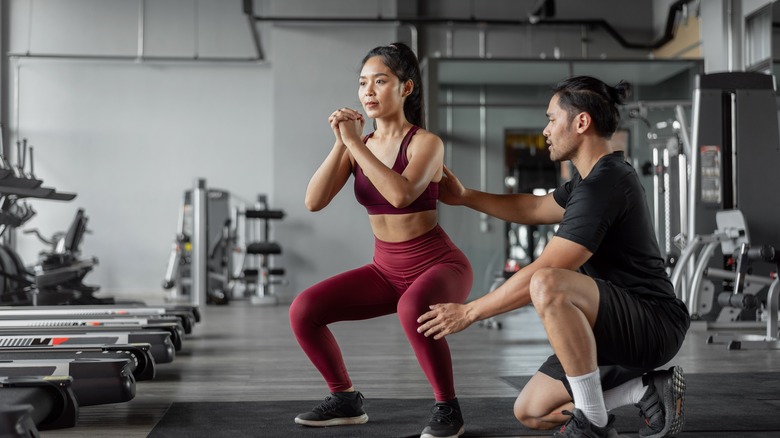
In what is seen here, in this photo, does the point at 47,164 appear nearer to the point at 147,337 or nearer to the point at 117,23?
the point at 117,23

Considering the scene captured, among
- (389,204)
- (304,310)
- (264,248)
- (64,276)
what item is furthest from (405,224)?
(264,248)

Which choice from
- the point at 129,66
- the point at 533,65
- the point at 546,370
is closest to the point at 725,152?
the point at 533,65

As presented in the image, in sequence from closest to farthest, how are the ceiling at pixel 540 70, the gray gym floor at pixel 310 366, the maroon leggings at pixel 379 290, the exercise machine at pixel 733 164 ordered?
the maroon leggings at pixel 379 290
the gray gym floor at pixel 310 366
the exercise machine at pixel 733 164
the ceiling at pixel 540 70

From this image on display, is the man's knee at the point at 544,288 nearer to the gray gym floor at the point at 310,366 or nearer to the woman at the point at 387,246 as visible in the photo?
the woman at the point at 387,246

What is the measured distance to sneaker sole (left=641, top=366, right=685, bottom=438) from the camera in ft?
6.88

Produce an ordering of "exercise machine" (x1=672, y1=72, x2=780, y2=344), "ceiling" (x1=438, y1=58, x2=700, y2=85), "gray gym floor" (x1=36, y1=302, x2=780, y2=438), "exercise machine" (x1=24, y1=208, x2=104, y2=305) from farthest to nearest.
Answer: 1. "ceiling" (x1=438, y1=58, x2=700, y2=85)
2. "exercise machine" (x1=24, y1=208, x2=104, y2=305)
3. "exercise machine" (x1=672, y1=72, x2=780, y2=344)
4. "gray gym floor" (x1=36, y1=302, x2=780, y2=438)

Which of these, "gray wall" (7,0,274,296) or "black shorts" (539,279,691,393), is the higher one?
"gray wall" (7,0,274,296)

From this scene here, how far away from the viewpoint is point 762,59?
789cm

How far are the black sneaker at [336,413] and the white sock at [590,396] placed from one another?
0.75 metres

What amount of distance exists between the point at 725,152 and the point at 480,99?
3.14 m

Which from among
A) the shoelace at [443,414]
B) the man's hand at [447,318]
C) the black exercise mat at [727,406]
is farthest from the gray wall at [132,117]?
the man's hand at [447,318]

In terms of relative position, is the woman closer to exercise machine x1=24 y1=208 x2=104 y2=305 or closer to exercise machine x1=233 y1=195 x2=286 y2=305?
exercise machine x1=24 y1=208 x2=104 y2=305

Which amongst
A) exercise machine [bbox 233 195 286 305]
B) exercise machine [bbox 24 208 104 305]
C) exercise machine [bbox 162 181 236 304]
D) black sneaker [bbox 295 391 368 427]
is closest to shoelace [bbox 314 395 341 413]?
black sneaker [bbox 295 391 368 427]

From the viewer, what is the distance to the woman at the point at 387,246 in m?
2.28
